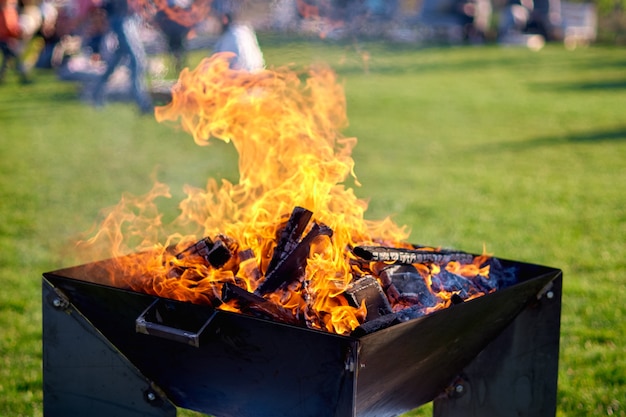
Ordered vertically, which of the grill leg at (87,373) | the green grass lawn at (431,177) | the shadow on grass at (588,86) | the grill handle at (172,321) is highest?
the grill handle at (172,321)

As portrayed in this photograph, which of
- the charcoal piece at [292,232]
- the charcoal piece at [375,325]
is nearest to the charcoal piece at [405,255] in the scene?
the charcoal piece at [292,232]

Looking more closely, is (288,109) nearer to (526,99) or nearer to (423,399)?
(423,399)

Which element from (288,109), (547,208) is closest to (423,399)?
(288,109)

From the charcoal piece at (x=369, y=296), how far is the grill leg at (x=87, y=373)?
80 cm

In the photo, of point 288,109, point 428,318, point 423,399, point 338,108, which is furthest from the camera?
point 338,108

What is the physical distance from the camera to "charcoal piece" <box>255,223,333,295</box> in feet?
9.66

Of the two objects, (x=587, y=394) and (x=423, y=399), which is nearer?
(x=423, y=399)

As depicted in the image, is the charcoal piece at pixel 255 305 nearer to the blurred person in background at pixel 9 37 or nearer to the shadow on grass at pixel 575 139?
the shadow on grass at pixel 575 139

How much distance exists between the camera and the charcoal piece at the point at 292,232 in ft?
10.1

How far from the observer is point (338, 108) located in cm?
399

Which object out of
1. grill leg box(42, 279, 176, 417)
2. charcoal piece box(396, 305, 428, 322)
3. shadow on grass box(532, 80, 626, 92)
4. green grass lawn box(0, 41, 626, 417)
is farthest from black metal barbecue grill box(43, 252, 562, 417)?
shadow on grass box(532, 80, 626, 92)

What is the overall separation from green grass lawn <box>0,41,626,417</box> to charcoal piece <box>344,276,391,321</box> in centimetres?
147

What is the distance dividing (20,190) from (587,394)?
655 cm

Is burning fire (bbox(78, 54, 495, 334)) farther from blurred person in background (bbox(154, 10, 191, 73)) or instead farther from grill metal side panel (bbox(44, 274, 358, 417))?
blurred person in background (bbox(154, 10, 191, 73))
